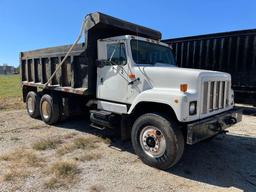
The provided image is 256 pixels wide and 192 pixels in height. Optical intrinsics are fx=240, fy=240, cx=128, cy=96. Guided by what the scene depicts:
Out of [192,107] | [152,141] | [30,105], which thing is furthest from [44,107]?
[192,107]

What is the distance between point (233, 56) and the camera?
977cm

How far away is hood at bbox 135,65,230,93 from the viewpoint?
413cm

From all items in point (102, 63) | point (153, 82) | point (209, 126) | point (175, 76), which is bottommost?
point (209, 126)

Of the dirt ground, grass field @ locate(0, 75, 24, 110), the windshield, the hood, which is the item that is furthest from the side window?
grass field @ locate(0, 75, 24, 110)

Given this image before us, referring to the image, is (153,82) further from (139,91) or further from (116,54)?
(116,54)

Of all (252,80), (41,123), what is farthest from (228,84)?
(41,123)

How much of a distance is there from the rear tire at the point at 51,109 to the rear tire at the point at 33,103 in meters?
0.66

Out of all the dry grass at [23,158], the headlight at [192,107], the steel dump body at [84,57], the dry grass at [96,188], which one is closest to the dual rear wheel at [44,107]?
the steel dump body at [84,57]

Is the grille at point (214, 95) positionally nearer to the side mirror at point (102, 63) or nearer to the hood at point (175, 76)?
the hood at point (175, 76)

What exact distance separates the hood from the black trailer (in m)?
5.27

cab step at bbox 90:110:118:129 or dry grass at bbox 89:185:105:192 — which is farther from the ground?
cab step at bbox 90:110:118:129

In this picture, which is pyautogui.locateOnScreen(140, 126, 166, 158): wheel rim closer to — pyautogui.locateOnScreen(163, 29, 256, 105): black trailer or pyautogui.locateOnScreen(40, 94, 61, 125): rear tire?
pyautogui.locateOnScreen(40, 94, 61, 125): rear tire

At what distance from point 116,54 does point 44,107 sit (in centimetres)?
365

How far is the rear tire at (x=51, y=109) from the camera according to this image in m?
7.21
